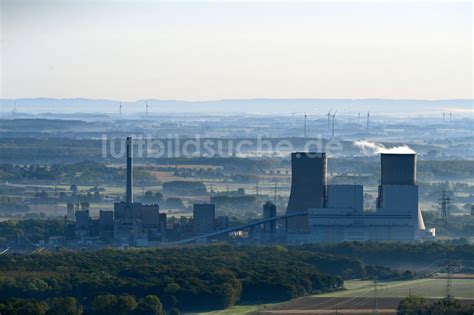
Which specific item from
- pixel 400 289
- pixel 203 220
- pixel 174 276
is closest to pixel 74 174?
pixel 203 220

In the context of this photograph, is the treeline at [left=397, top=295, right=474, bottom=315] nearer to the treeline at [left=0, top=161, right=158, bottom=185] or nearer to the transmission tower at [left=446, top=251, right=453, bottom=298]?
the transmission tower at [left=446, top=251, right=453, bottom=298]

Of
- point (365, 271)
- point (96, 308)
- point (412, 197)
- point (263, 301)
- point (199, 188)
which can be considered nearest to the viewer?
point (96, 308)

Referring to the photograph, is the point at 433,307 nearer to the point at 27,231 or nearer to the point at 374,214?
the point at 374,214

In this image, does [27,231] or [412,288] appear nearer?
[412,288]

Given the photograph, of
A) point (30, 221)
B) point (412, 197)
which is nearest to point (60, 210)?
point (30, 221)

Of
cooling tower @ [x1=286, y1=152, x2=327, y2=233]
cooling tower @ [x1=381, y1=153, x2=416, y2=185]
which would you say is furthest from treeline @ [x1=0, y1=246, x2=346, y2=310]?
cooling tower @ [x1=381, y1=153, x2=416, y2=185]

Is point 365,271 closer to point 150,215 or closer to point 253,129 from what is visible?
point 150,215
